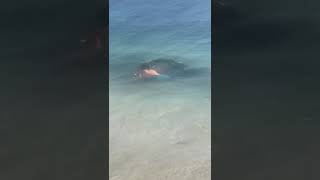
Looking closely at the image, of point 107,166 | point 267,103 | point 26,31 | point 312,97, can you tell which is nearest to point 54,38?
point 26,31

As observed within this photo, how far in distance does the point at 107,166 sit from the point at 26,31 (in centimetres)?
63

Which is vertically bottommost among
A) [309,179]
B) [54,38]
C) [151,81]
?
[309,179]

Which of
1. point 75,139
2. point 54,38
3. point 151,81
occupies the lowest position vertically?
point 75,139

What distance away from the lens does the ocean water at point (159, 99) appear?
229 cm

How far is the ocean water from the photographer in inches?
90.2

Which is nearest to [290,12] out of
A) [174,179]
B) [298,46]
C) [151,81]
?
[298,46]

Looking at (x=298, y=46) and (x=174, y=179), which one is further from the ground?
(x=298, y=46)

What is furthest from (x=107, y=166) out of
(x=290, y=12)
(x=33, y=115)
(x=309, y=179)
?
(x=290, y=12)

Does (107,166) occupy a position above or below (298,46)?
below

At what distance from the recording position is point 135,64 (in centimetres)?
231

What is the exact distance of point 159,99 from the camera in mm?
2312

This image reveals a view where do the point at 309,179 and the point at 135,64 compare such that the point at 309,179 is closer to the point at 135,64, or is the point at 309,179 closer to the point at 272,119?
the point at 272,119

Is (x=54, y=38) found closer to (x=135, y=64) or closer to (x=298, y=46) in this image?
(x=135, y=64)

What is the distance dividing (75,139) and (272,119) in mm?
794
